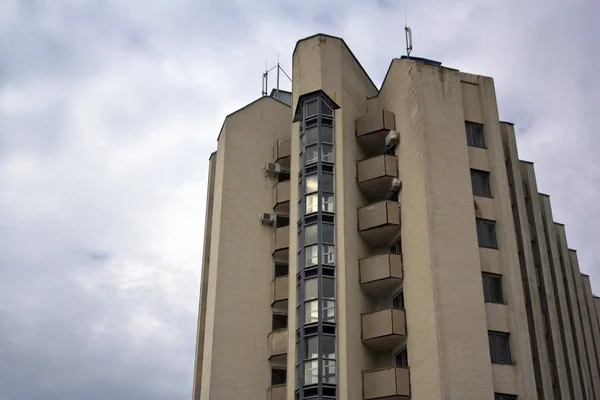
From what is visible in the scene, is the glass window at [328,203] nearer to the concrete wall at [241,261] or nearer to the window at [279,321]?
the concrete wall at [241,261]

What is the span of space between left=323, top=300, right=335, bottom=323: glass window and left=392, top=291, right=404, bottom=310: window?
3163mm

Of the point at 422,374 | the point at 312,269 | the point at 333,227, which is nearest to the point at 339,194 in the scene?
the point at 333,227

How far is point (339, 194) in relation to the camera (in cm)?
3875

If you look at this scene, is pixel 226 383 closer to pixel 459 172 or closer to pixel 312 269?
pixel 312 269

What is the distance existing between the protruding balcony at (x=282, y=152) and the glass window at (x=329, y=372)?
1427cm

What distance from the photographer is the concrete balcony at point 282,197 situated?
142 feet

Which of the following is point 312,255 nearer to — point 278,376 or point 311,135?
point 311,135

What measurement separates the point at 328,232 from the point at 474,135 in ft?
28.8

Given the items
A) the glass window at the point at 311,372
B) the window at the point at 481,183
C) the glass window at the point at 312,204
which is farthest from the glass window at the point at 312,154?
the glass window at the point at 311,372

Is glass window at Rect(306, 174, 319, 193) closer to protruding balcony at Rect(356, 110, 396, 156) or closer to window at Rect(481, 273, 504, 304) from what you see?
protruding balcony at Rect(356, 110, 396, 156)

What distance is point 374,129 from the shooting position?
40375 mm

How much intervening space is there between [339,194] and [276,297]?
6582 millimetres

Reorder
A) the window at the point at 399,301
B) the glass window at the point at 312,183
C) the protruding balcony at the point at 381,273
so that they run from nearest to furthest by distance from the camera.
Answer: the protruding balcony at the point at 381,273
the window at the point at 399,301
the glass window at the point at 312,183

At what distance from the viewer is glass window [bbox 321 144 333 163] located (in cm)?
4016
